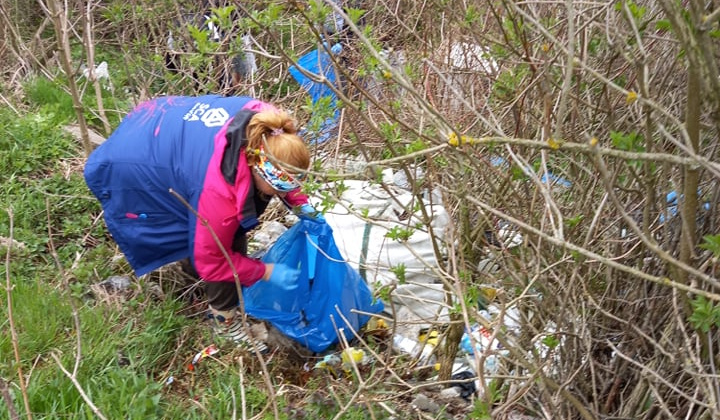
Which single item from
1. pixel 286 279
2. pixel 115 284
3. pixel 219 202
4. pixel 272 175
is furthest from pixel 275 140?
Result: pixel 115 284

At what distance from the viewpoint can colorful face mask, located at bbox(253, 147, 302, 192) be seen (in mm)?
2828

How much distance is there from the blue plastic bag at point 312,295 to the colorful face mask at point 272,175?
39 centimetres

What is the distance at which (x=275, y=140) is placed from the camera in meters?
2.80

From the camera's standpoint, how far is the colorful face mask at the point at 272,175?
283 centimetres

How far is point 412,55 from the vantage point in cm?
449

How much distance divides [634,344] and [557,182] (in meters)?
0.74

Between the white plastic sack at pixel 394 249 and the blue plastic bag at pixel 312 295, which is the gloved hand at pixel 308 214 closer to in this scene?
the blue plastic bag at pixel 312 295

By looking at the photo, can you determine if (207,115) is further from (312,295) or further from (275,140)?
(312,295)

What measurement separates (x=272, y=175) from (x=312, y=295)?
26.6 inches

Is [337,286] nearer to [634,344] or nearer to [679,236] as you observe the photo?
[634,344]

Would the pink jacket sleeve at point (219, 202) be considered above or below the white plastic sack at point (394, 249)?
above

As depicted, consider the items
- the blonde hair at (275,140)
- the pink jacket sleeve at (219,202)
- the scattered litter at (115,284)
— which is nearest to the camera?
the blonde hair at (275,140)

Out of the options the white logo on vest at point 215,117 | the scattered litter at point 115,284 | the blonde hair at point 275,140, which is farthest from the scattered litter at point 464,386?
the scattered litter at point 115,284

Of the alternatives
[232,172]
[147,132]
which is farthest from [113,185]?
[232,172]
